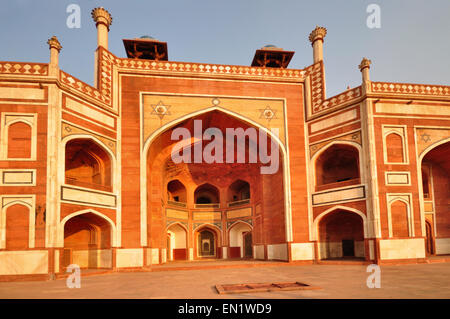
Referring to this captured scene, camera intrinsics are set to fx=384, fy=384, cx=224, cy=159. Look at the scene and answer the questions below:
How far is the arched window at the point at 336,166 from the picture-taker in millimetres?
18531

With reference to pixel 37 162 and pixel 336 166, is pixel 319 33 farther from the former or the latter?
pixel 37 162

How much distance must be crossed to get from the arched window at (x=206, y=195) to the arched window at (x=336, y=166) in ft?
37.9

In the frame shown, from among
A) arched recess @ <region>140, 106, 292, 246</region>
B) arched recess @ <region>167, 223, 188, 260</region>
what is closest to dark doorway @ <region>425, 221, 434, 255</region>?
arched recess @ <region>140, 106, 292, 246</region>

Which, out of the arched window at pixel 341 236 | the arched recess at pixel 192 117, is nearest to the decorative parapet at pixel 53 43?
the arched recess at pixel 192 117

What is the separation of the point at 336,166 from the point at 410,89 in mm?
5157

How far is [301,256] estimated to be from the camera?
17.8 metres

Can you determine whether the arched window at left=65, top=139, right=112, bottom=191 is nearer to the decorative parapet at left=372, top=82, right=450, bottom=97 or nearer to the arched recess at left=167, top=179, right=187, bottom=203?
the arched recess at left=167, top=179, right=187, bottom=203

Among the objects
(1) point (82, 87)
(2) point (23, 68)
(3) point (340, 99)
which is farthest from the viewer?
(3) point (340, 99)

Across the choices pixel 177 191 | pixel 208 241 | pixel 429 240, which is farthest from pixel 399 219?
pixel 177 191

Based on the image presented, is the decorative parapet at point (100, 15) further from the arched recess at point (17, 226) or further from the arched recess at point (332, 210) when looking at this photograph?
the arched recess at point (332, 210)

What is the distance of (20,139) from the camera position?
13.5 m

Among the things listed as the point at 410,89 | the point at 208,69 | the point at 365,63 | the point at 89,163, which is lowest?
the point at 89,163
